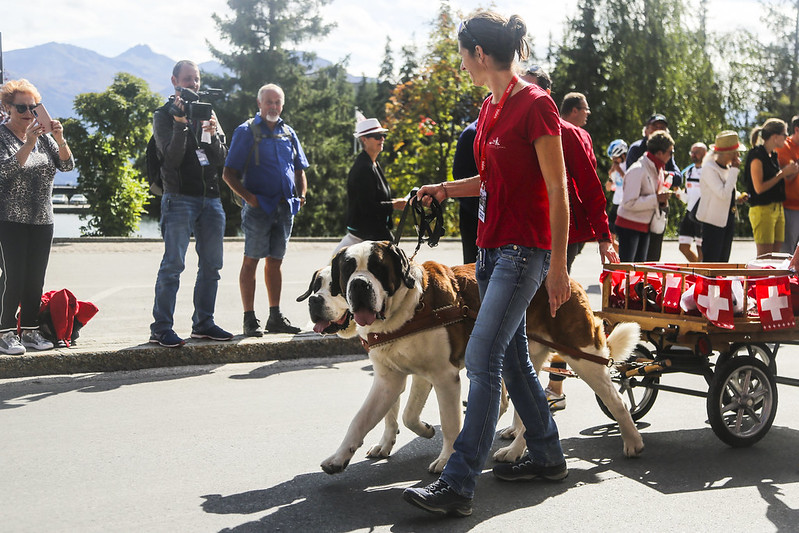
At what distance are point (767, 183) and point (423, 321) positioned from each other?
6.68m

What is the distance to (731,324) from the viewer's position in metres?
4.82

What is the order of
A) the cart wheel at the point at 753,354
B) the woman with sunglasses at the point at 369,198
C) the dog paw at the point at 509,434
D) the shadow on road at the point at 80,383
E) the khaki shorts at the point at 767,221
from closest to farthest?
the cart wheel at the point at 753,354, the dog paw at the point at 509,434, the shadow on road at the point at 80,383, the woman with sunglasses at the point at 369,198, the khaki shorts at the point at 767,221

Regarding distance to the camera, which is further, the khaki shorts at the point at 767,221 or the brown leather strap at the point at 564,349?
the khaki shorts at the point at 767,221

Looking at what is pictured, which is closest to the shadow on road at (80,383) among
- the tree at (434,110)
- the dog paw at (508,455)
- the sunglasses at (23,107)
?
the sunglasses at (23,107)

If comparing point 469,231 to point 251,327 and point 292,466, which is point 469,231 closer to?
point 292,466

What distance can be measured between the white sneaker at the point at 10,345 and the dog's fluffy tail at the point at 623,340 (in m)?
4.57

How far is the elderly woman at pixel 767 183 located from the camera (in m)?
9.49

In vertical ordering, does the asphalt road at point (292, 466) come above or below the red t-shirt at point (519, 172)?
below

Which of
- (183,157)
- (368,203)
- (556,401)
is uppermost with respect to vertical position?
(183,157)

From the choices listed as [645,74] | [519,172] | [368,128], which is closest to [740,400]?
[519,172]

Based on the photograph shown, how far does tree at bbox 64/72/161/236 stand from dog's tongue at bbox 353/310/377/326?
2759 cm

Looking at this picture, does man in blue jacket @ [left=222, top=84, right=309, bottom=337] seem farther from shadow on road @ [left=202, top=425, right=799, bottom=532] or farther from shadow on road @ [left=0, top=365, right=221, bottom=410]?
shadow on road @ [left=202, top=425, right=799, bottom=532]

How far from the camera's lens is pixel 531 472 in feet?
14.3

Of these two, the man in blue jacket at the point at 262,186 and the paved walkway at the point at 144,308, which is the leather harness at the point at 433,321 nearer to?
the paved walkway at the point at 144,308
